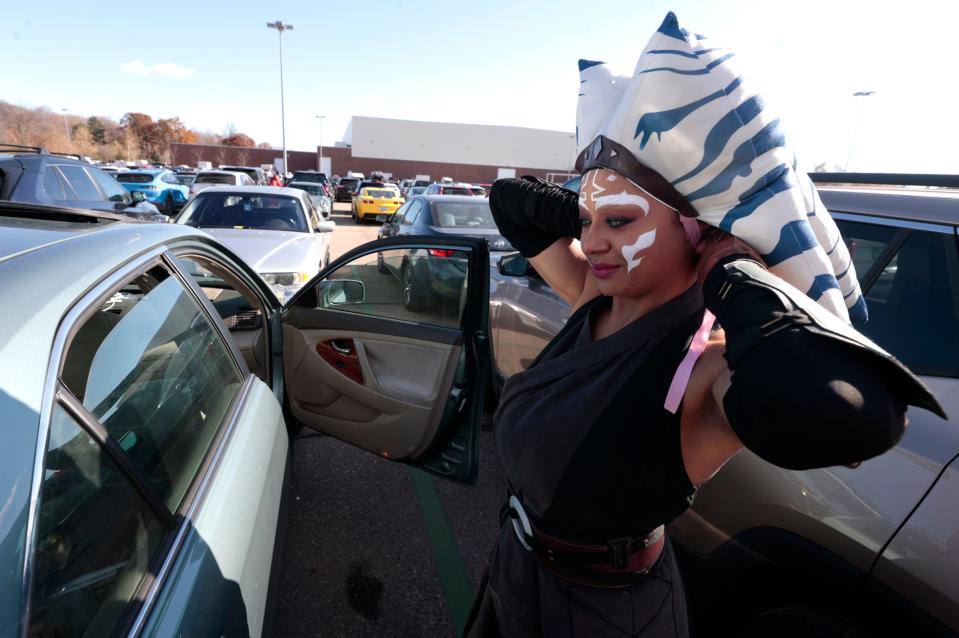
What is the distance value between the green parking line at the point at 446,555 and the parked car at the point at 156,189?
15.3 m

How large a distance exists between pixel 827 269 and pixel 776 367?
0.93 feet

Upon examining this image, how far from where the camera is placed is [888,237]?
1.81 m

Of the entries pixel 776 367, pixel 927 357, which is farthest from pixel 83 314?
pixel 927 357

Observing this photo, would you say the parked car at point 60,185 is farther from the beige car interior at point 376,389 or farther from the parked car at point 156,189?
the parked car at point 156,189

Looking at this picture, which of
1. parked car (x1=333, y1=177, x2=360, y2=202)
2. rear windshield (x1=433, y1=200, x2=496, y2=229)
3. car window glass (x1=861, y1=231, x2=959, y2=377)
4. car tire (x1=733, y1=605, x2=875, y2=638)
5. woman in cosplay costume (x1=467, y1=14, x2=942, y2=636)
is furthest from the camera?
parked car (x1=333, y1=177, x2=360, y2=202)

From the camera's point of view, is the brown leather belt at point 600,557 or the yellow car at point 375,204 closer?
the brown leather belt at point 600,557

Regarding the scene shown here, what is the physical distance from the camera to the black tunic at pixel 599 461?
99 centimetres

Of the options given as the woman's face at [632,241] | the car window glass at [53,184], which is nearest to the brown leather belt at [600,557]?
the woman's face at [632,241]

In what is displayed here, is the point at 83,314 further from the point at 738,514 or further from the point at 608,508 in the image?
the point at 738,514

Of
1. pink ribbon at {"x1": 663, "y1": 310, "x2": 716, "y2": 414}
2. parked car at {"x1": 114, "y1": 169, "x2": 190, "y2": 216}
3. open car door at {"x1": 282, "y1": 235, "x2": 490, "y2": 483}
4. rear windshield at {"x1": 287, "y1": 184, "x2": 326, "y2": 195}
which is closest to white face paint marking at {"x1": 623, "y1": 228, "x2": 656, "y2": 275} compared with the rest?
pink ribbon at {"x1": 663, "y1": 310, "x2": 716, "y2": 414}

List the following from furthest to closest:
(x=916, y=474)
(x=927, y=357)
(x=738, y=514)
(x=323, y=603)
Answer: (x=323, y=603) < (x=738, y=514) < (x=927, y=357) < (x=916, y=474)

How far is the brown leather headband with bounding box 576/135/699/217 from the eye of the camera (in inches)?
38.6

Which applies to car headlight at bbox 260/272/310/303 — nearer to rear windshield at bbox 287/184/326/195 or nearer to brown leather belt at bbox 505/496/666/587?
brown leather belt at bbox 505/496/666/587

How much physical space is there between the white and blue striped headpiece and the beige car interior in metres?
1.79
